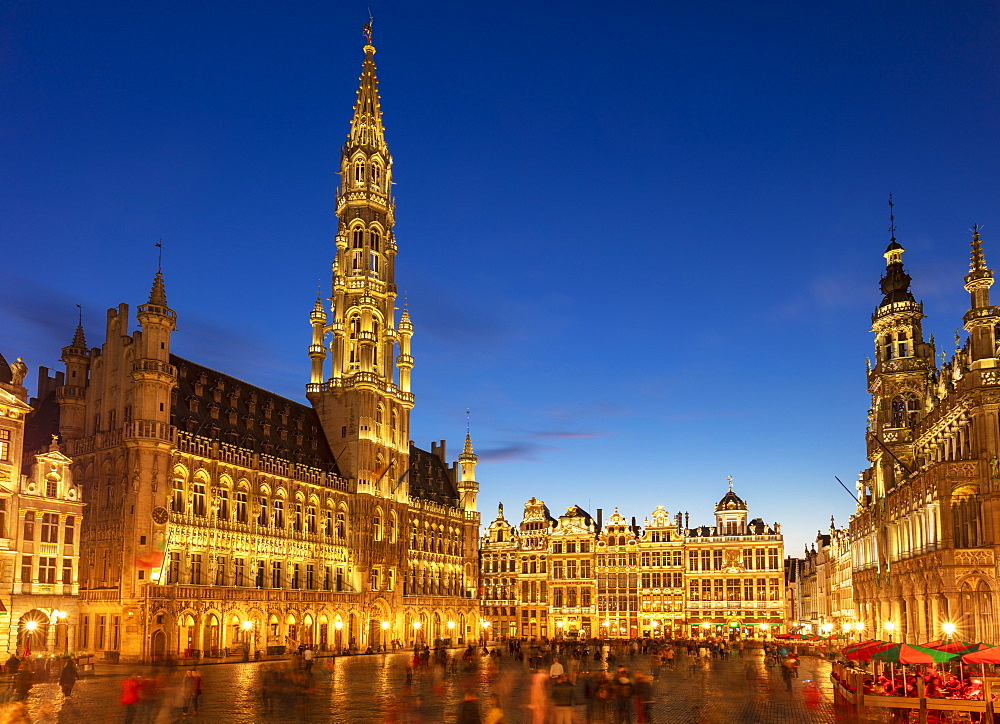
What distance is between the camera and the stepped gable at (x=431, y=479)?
346 feet

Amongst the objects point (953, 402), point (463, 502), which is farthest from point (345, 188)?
point (953, 402)

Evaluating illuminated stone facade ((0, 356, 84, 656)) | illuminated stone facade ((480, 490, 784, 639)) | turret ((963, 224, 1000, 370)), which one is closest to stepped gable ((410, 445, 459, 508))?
illuminated stone facade ((480, 490, 784, 639))

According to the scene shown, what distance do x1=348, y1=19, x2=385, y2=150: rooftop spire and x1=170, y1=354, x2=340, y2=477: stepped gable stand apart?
30.3 metres

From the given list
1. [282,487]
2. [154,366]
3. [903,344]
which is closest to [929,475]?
[903,344]

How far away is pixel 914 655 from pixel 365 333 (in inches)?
2736

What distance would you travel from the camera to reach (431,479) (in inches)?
4333

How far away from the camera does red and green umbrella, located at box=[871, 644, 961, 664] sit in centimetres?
3064

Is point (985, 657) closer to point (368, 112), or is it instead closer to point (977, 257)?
point (977, 257)

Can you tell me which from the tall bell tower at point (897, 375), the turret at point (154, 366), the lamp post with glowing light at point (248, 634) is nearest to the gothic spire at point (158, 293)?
the turret at point (154, 366)

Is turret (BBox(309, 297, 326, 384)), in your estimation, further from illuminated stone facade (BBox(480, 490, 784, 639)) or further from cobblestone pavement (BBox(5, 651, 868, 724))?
cobblestone pavement (BBox(5, 651, 868, 724))

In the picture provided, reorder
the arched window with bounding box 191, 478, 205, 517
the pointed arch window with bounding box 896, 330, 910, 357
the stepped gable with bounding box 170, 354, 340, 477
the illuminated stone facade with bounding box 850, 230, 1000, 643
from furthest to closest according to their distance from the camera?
the pointed arch window with bounding box 896, 330, 910, 357 → the stepped gable with bounding box 170, 354, 340, 477 → the arched window with bounding box 191, 478, 205, 517 → the illuminated stone facade with bounding box 850, 230, 1000, 643

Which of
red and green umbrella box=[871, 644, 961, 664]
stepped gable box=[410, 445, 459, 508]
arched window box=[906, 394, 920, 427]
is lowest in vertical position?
red and green umbrella box=[871, 644, 961, 664]

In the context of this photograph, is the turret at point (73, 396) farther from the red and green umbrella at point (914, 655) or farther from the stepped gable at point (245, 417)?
the red and green umbrella at point (914, 655)

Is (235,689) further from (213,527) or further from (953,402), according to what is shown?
(953,402)
